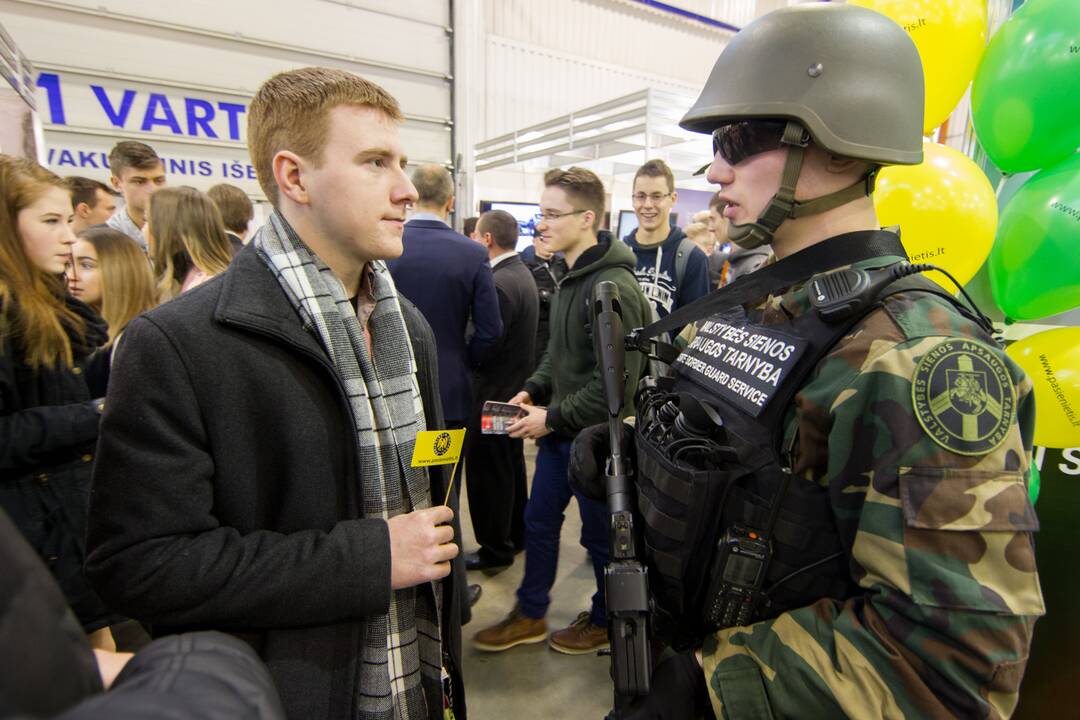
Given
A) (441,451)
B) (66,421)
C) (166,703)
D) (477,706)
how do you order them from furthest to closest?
(477,706)
(66,421)
(441,451)
(166,703)

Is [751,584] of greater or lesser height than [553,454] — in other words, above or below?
above

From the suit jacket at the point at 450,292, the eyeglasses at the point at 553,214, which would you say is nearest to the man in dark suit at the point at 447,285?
the suit jacket at the point at 450,292

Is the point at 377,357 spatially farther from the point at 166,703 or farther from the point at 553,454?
the point at 553,454

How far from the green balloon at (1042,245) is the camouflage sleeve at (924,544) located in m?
0.90

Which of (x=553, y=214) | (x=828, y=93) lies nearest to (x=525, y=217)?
(x=553, y=214)

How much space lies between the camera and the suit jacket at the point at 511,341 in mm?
2994

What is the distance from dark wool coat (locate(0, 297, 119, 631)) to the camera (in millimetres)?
1487

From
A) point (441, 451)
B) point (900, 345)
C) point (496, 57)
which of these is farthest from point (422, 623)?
point (496, 57)

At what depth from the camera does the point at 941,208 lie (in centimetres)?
154

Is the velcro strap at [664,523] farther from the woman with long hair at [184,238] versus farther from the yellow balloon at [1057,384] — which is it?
the woman with long hair at [184,238]

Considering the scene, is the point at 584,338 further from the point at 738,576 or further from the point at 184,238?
the point at 184,238

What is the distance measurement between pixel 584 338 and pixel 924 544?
5.11ft

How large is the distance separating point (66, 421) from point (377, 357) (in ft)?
3.61

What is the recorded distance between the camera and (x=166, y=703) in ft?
1.00
